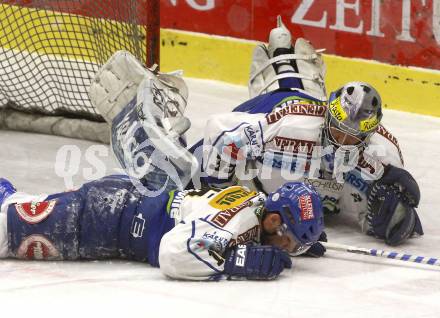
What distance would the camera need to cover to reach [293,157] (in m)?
4.72

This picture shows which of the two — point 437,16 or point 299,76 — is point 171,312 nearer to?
point 299,76

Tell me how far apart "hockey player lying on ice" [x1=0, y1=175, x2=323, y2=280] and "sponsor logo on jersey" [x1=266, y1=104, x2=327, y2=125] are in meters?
0.55

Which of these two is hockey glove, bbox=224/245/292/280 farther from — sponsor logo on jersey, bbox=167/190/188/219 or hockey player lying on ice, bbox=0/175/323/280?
sponsor logo on jersey, bbox=167/190/188/219

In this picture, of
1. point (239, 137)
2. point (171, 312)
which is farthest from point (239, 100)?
point (171, 312)

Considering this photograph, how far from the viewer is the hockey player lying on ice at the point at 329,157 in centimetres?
455

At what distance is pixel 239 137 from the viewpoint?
4.74 metres

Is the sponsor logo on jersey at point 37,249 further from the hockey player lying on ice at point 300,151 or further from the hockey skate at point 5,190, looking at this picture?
the hockey player lying on ice at point 300,151

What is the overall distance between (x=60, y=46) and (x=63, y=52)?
49 millimetres

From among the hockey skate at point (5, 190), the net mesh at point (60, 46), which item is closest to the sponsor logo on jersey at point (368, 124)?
the hockey skate at point (5, 190)

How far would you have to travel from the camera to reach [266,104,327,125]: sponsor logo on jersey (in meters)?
4.75

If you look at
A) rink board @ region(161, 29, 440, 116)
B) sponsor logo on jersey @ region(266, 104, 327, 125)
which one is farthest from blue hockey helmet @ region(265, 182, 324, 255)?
rink board @ region(161, 29, 440, 116)

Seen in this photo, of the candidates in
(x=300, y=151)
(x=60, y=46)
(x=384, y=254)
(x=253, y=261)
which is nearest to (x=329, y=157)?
(x=300, y=151)

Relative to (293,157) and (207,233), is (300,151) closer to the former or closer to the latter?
(293,157)

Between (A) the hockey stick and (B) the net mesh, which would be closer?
(A) the hockey stick
